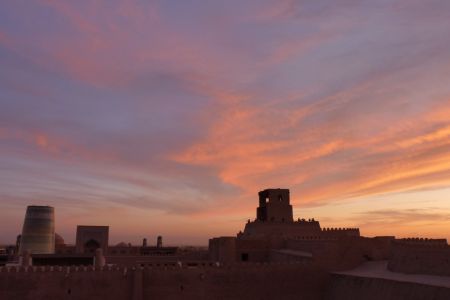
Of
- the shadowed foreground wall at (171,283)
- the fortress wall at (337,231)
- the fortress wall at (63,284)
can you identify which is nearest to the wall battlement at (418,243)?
the shadowed foreground wall at (171,283)

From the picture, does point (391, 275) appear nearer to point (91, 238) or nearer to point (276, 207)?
point (276, 207)

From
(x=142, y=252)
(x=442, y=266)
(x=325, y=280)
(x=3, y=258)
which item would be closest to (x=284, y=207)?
(x=142, y=252)

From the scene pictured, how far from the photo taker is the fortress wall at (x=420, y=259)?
79.9ft

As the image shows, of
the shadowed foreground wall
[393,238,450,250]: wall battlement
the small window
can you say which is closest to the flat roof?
[393,238,450,250]: wall battlement

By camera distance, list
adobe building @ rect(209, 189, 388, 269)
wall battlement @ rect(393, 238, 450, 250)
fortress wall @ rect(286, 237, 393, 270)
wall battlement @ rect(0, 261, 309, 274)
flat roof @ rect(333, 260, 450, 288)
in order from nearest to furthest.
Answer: flat roof @ rect(333, 260, 450, 288) < wall battlement @ rect(0, 261, 309, 274) < wall battlement @ rect(393, 238, 450, 250) < fortress wall @ rect(286, 237, 393, 270) < adobe building @ rect(209, 189, 388, 269)

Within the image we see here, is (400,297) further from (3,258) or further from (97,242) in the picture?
(3,258)

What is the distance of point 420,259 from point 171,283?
601 inches

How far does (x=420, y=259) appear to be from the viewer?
25984 mm

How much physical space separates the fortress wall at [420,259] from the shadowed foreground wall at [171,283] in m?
5.42

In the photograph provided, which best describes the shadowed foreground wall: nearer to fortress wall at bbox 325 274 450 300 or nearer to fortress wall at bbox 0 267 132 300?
fortress wall at bbox 0 267 132 300

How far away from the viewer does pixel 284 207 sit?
5394 centimetres

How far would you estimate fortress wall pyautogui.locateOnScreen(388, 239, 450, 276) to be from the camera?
2436cm

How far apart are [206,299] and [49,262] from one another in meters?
25.9

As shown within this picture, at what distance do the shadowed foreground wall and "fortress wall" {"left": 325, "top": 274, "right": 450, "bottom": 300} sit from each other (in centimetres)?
198
